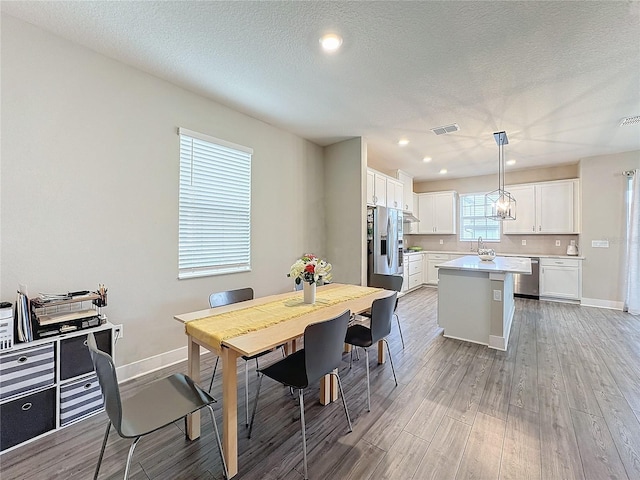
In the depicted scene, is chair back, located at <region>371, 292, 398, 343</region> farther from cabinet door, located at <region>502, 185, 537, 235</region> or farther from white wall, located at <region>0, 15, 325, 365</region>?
cabinet door, located at <region>502, 185, 537, 235</region>

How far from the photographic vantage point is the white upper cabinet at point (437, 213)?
697 cm

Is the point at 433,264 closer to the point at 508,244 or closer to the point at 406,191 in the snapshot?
the point at 508,244

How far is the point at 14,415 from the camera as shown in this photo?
172 centimetres

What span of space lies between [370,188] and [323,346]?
12.1 feet

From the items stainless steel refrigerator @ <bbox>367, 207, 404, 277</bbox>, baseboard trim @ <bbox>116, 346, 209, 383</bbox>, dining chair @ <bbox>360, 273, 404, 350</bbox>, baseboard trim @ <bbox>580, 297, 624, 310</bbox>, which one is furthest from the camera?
baseboard trim @ <bbox>580, 297, 624, 310</bbox>

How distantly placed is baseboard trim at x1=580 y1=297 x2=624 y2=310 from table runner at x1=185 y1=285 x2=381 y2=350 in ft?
17.4

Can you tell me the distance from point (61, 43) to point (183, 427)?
3091mm

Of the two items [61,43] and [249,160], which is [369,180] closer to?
[249,160]

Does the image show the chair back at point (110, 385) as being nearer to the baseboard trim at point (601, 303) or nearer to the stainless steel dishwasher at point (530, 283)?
the stainless steel dishwasher at point (530, 283)

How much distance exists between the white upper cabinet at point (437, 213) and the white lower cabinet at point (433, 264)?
2.02ft

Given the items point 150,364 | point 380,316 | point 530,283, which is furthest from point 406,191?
point 150,364

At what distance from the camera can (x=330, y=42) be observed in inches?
85.4

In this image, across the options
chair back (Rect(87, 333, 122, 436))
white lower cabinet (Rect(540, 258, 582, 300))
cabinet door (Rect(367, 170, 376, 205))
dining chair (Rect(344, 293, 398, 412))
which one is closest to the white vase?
dining chair (Rect(344, 293, 398, 412))

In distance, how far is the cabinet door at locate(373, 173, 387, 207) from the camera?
505 cm
